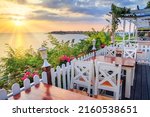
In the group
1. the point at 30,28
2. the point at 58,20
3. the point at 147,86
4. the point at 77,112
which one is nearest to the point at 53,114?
the point at 77,112

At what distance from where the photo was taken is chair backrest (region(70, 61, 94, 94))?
3.04m

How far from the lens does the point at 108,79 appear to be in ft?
9.53

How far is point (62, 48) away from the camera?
6.54 m

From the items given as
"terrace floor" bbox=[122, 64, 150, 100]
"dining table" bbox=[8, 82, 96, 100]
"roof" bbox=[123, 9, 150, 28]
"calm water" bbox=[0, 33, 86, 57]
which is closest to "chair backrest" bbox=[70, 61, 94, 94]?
"dining table" bbox=[8, 82, 96, 100]

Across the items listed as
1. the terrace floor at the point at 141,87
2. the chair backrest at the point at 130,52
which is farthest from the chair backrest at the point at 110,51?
the terrace floor at the point at 141,87

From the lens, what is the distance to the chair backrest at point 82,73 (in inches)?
120

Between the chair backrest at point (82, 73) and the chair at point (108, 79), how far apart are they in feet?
0.41

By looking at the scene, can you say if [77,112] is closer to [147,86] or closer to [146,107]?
[146,107]

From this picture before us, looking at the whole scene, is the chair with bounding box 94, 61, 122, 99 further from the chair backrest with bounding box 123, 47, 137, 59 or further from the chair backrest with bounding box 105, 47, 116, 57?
the chair backrest with bounding box 105, 47, 116, 57

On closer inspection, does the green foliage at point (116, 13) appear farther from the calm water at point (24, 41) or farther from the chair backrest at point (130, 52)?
the chair backrest at point (130, 52)

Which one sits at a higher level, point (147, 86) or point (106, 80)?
point (106, 80)

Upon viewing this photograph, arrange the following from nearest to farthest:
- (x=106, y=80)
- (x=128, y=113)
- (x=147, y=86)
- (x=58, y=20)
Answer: (x=128, y=113) < (x=106, y=80) < (x=147, y=86) < (x=58, y=20)

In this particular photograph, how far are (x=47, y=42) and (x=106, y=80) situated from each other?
14.4 ft

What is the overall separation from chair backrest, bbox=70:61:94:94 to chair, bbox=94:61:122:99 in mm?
125
